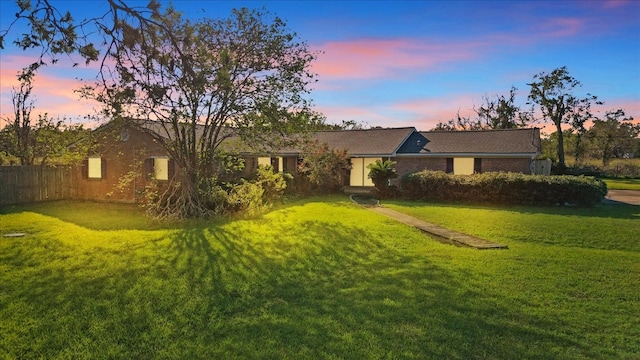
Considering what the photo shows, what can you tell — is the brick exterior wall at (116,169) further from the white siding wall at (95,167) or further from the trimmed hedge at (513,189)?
the trimmed hedge at (513,189)

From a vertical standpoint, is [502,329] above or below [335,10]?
below

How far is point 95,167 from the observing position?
23.9 m

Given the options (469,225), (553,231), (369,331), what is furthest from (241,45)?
(369,331)

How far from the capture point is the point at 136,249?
984cm

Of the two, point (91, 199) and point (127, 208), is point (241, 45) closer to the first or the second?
point (127, 208)

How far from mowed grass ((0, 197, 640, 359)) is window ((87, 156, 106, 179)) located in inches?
494

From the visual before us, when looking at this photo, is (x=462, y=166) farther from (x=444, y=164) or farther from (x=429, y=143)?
(x=429, y=143)

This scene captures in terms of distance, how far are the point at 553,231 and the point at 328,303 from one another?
28.8 ft

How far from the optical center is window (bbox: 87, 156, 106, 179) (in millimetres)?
23688

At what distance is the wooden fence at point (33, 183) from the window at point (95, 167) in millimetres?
1063

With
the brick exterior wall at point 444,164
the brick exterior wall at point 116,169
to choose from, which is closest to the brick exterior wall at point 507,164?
the brick exterior wall at point 444,164

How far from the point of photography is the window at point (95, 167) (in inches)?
933

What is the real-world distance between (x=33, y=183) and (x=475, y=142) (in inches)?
1004

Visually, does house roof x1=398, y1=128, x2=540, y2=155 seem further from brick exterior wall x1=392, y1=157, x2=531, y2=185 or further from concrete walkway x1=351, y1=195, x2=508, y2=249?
concrete walkway x1=351, y1=195, x2=508, y2=249
